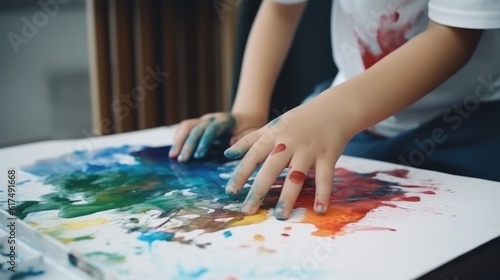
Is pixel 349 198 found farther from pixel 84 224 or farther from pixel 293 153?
pixel 84 224

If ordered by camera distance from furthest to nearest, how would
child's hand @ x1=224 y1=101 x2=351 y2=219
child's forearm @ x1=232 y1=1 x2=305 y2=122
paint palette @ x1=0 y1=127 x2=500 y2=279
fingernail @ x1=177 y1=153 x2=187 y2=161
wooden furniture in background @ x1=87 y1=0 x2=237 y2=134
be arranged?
wooden furniture in background @ x1=87 y1=0 x2=237 y2=134, child's forearm @ x1=232 y1=1 x2=305 y2=122, fingernail @ x1=177 y1=153 x2=187 y2=161, child's hand @ x1=224 y1=101 x2=351 y2=219, paint palette @ x1=0 y1=127 x2=500 y2=279

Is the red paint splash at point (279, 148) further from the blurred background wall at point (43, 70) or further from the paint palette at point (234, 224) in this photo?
the blurred background wall at point (43, 70)

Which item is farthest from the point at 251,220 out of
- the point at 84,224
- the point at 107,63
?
the point at 107,63

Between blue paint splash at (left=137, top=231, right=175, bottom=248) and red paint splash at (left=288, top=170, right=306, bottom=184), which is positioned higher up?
red paint splash at (left=288, top=170, right=306, bottom=184)

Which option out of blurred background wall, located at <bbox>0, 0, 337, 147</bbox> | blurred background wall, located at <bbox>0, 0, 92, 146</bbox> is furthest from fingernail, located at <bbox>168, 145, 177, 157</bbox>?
blurred background wall, located at <bbox>0, 0, 92, 146</bbox>

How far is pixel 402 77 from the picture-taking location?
1.73 feet

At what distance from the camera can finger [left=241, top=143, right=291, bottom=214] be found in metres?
0.43

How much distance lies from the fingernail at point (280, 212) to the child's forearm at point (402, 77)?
11cm

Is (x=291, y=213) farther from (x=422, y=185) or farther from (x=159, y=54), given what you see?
(x=159, y=54)

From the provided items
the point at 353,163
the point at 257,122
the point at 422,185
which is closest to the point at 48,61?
the point at 257,122

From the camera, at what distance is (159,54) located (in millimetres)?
1411

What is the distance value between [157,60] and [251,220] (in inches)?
41.6

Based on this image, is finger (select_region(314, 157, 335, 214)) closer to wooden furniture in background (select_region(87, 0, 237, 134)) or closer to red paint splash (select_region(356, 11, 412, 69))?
red paint splash (select_region(356, 11, 412, 69))

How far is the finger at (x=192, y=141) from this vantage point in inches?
24.1
